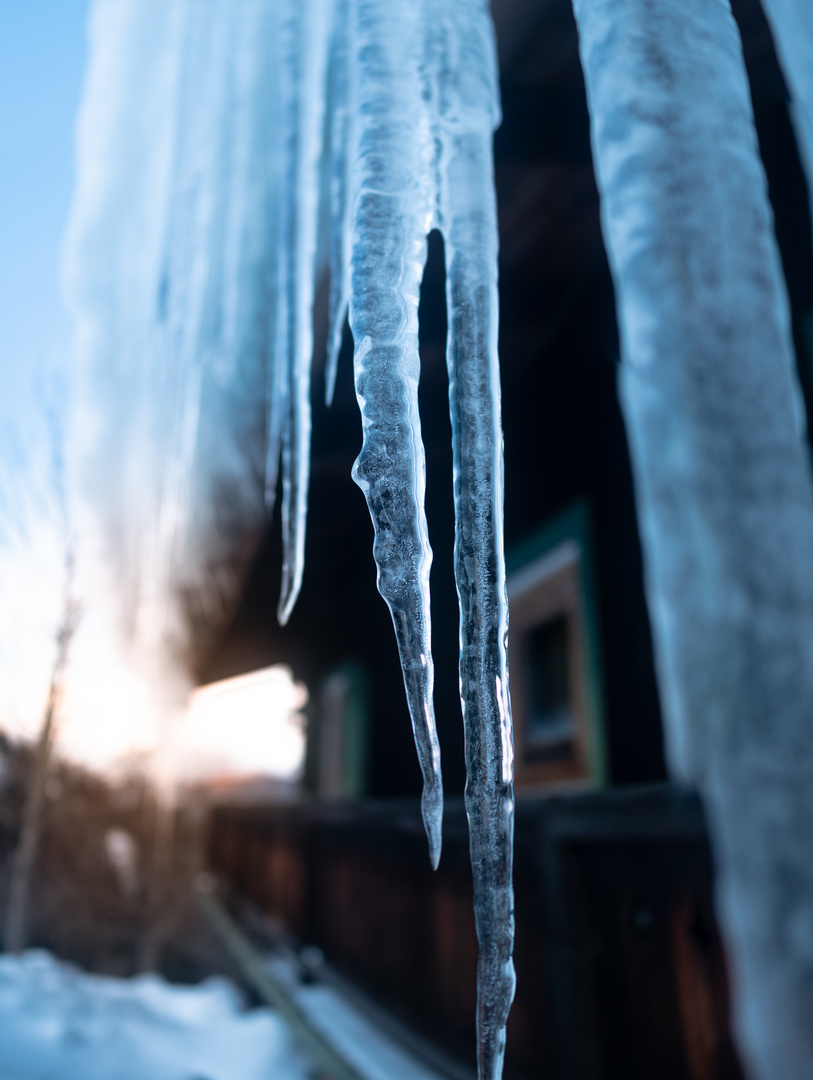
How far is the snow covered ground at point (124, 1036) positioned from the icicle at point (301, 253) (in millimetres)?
1803

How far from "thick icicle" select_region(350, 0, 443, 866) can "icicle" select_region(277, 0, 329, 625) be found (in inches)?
11.4

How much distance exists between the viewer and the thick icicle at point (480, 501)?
2.20 ft

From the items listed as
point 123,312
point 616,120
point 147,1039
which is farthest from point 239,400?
point 147,1039

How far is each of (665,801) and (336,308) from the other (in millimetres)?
1175

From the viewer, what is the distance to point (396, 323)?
34.4 inches

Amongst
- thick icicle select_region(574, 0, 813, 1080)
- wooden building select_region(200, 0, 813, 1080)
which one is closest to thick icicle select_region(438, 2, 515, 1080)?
thick icicle select_region(574, 0, 813, 1080)

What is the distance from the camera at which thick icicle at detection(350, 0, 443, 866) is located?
717 mm

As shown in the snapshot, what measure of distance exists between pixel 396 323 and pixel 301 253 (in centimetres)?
58

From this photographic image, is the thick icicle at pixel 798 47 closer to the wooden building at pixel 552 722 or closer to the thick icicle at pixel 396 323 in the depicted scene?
the thick icicle at pixel 396 323

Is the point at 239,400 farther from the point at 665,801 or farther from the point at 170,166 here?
the point at 665,801

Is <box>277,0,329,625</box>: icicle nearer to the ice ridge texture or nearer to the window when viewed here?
the ice ridge texture

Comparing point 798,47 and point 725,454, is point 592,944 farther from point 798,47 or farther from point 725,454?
point 798,47

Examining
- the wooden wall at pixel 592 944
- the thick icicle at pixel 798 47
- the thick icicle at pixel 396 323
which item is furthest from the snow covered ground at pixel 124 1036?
the thick icicle at pixel 798 47

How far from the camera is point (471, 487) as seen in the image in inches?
31.6
